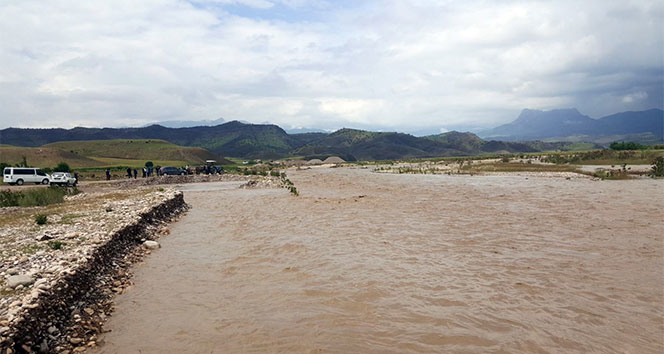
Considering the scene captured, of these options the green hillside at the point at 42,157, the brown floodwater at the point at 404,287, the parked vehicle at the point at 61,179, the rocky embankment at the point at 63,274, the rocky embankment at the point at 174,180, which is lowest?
the brown floodwater at the point at 404,287

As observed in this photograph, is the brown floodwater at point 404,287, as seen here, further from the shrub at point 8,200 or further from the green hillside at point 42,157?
the green hillside at point 42,157

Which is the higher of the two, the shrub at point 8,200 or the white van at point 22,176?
the white van at point 22,176

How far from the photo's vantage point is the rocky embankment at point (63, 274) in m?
6.23

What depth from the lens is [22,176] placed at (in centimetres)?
Answer: 3894

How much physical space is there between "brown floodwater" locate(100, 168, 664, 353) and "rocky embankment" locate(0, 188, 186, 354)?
0.57 meters

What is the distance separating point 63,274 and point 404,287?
7.79 m

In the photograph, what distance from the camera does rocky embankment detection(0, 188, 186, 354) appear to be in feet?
20.4

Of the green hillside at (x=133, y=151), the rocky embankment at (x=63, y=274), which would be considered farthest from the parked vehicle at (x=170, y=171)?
the green hillside at (x=133, y=151)

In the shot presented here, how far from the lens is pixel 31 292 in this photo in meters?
6.91

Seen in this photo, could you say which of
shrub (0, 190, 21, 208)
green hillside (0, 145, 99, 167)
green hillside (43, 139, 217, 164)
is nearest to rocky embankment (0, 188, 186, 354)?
shrub (0, 190, 21, 208)

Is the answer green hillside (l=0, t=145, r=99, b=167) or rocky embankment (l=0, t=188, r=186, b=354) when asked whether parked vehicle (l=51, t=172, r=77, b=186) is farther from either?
green hillside (l=0, t=145, r=99, b=167)

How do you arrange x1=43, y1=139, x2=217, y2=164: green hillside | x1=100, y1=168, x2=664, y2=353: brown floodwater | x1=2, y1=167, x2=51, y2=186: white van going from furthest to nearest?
x1=43, y1=139, x2=217, y2=164: green hillside → x1=2, y1=167, x2=51, y2=186: white van → x1=100, y1=168, x2=664, y2=353: brown floodwater

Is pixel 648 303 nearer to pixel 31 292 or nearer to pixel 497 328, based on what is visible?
pixel 497 328

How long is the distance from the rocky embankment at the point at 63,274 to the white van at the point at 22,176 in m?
29.4
